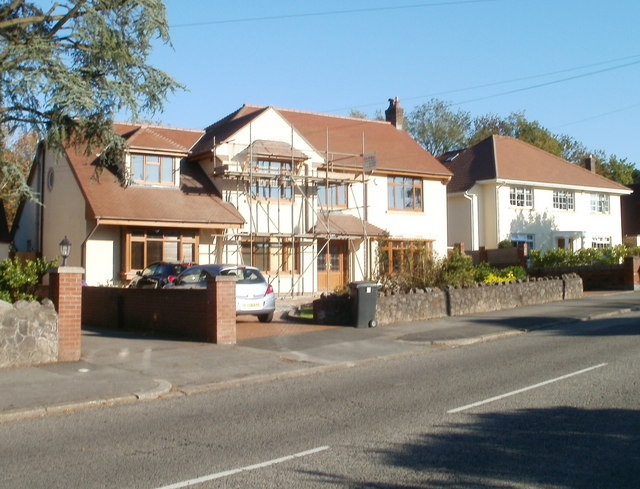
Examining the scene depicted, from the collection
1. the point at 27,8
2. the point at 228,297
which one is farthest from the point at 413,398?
the point at 27,8

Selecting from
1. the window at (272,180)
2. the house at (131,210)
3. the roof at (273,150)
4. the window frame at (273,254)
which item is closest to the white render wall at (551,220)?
the window frame at (273,254)

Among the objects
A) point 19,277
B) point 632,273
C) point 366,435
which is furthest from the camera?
point 632,273

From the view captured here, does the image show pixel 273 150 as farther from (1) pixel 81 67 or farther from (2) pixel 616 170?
(2) pixel 616 170

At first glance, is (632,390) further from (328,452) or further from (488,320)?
(488,320)

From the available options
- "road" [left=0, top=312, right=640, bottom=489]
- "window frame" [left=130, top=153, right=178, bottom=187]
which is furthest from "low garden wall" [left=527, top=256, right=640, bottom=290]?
"road" [left=0, top=312, right=640, bottom=489]

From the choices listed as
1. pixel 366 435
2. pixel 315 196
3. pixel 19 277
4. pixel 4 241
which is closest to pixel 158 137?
pixel 315 196

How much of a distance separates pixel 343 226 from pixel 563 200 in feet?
56.1

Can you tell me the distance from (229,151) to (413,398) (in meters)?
20.3

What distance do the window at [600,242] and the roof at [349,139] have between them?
13.3 metres

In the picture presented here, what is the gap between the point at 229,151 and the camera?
29141mm

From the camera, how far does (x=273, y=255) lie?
1185 inches

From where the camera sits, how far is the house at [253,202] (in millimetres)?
26078

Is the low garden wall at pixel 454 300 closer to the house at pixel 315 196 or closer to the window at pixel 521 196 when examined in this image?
the house at pixel 315 196

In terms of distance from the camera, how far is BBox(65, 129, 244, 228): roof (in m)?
25.2
